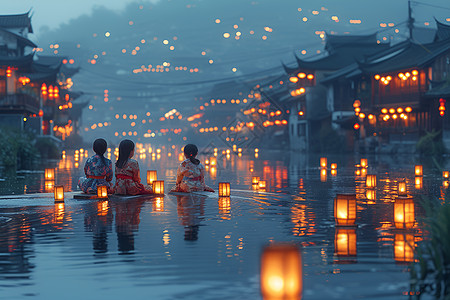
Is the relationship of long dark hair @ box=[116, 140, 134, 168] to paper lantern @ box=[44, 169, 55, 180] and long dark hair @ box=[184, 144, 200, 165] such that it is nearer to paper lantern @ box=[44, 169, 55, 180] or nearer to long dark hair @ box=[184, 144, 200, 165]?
long dark hair @ box=[184, 144, 200, 165]

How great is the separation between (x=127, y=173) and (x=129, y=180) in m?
0.32

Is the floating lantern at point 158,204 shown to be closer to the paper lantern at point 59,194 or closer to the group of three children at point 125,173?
the group of three children at point 125,173

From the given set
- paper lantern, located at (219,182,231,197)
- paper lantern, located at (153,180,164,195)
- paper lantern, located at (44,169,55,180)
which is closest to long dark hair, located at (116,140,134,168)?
paper lantern, located at (153,180,164,195)

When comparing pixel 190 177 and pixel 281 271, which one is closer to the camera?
pixel 281 271

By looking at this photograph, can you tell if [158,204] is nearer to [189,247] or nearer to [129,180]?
[129,180]

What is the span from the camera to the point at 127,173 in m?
15.0

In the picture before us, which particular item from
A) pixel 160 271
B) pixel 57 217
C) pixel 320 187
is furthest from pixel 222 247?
pixel 320 187

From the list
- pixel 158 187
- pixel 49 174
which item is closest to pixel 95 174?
pixel 158 187

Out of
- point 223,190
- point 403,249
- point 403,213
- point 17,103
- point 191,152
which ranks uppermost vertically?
point 17,103

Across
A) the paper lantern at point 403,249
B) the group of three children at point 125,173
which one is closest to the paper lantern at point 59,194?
the group of three children at point 125,173

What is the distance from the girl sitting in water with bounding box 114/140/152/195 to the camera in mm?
14664

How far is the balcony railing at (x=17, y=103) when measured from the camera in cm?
4275

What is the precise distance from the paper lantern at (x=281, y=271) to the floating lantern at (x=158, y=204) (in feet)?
28.7

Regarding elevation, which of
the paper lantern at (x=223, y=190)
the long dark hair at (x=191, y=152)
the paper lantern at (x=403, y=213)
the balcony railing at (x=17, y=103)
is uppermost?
the balcony railing at (x=17, y=103)
